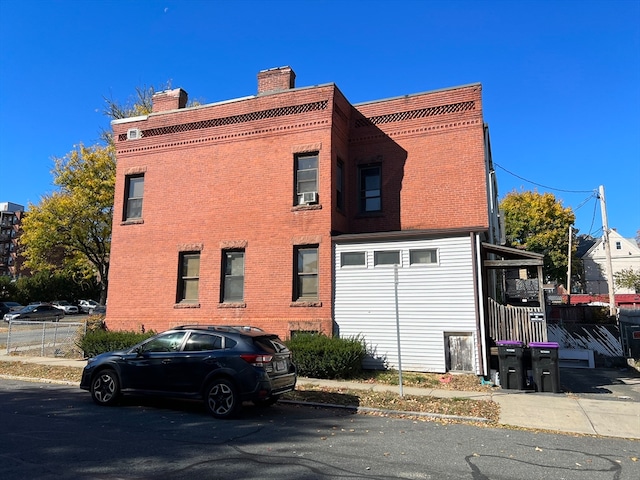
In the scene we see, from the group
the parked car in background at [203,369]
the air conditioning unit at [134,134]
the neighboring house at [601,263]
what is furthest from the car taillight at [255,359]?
the neighboring house at [601,263]

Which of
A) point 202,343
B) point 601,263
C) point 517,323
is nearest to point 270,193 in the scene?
point 202,343

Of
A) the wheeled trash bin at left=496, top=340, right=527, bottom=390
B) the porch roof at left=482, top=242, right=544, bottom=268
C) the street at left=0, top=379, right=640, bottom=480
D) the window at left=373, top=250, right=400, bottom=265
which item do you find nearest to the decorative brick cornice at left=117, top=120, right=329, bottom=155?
the window at left=373, top=250, right=400, bottom=265

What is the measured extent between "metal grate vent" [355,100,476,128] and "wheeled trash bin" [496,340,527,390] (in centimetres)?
Result: 815

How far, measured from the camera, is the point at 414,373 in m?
12.5

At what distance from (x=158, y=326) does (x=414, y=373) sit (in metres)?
9.07

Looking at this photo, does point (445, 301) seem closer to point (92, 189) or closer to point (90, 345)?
point (90, 345)

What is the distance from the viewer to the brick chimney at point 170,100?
18312 mm

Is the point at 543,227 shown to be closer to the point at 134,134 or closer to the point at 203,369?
the point at 134,134

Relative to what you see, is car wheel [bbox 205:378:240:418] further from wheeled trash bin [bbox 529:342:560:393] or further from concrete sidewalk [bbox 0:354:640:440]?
wheeled trash bin [bbox 529:342:560:393]

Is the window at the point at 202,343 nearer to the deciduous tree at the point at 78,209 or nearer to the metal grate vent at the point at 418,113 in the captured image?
the metal grate vent at the point at 418,113

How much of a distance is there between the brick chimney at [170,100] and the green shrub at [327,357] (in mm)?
11530

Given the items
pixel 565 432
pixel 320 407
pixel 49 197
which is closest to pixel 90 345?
pixel 320 407

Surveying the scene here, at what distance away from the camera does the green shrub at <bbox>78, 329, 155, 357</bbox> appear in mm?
14406

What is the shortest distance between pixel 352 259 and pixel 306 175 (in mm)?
3330
